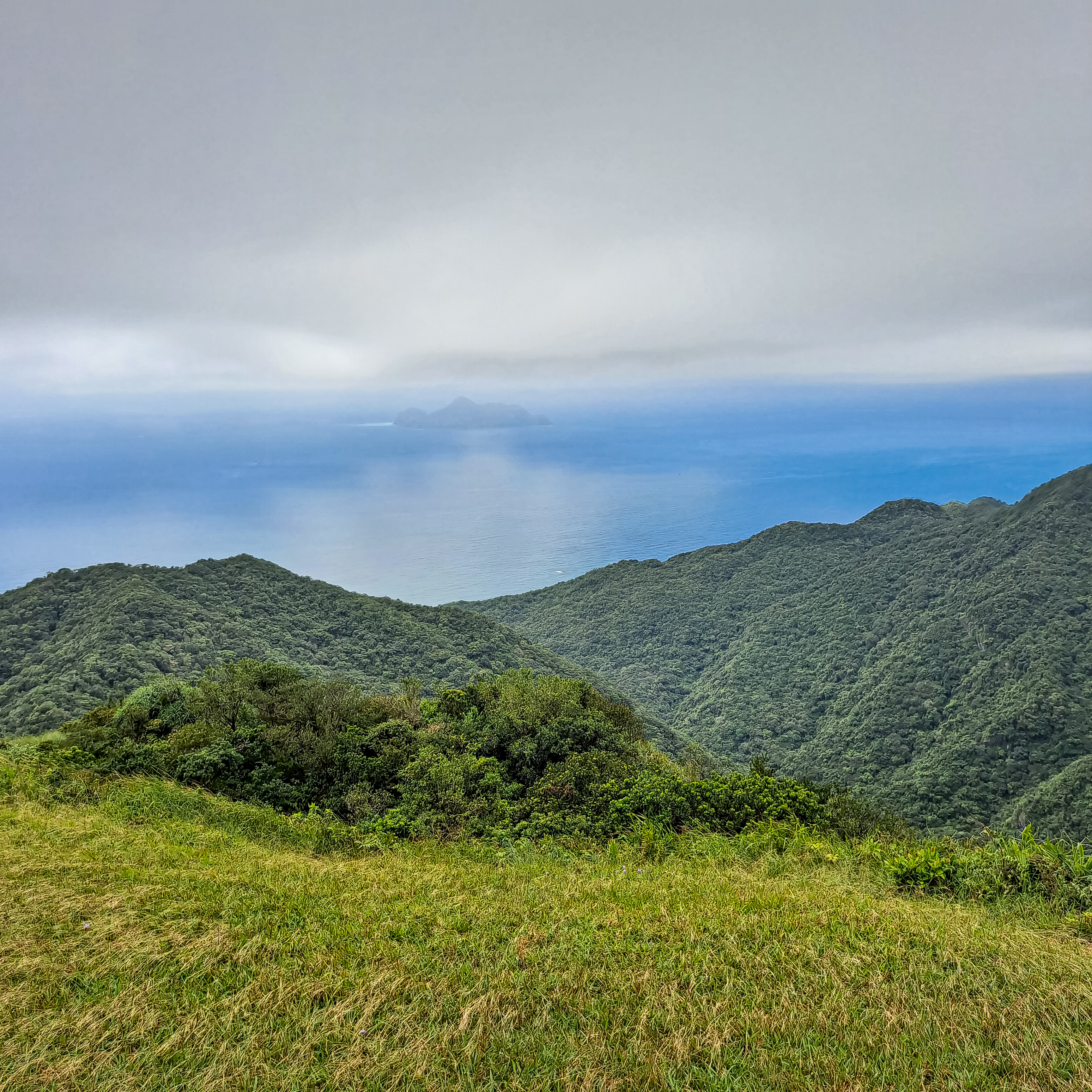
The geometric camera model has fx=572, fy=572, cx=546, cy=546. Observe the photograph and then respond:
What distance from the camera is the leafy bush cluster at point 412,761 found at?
929 centimetres

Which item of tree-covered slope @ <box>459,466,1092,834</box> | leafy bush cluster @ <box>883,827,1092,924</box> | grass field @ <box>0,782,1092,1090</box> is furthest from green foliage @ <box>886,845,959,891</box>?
tree-covered slope @ <box>459,466,1092,834</box>

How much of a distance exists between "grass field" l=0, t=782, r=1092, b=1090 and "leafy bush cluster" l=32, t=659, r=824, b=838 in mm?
3477

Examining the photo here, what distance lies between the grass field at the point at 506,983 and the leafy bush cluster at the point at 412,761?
A: 11.4 feet

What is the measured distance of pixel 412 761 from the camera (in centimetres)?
1134

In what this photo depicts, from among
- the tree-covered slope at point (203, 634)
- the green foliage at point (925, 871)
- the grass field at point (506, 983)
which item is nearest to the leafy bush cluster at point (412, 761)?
the green foliage at point (925, 871)

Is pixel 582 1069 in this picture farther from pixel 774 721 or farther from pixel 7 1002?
pixel 774 721

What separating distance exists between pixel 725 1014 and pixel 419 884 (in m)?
3.22

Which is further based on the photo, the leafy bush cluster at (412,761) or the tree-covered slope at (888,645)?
the tree-covered slope at (888,645)

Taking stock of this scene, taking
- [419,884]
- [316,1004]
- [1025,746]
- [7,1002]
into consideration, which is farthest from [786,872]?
[1025,746]

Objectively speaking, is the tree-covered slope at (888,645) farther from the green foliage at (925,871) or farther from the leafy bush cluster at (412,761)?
the green foliage at (925,871)

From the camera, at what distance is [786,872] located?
669 cm

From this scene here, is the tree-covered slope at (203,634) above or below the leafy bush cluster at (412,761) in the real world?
below

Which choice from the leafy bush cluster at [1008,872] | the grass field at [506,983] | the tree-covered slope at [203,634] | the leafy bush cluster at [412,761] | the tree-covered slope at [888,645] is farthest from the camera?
the tree-covered slope at [888,645]

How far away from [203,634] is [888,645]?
6127 cm
